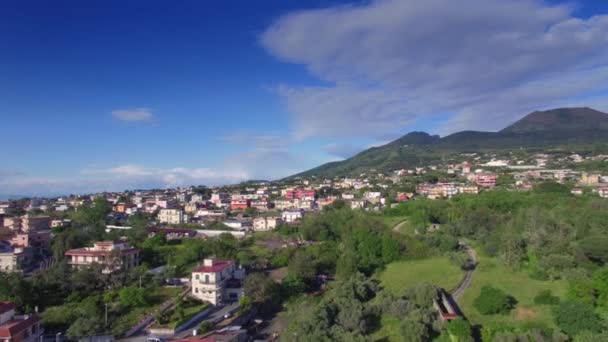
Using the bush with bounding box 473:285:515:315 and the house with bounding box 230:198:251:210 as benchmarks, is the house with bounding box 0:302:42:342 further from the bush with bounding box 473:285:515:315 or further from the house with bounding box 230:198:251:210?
the house with bounding box 230:198:251:210

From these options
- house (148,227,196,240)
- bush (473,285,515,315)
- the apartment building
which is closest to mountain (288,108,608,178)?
house (148,227,196,240)

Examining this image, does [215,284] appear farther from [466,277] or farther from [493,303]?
[466,277]

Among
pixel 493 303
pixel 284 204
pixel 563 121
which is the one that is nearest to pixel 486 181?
pixel 284 204

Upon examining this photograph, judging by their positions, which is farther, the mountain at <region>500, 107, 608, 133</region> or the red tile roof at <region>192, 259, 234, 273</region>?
the mountain at <region>500, 107, 608, 133</region>

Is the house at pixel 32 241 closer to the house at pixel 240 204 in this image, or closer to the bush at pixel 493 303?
the house at pixel 240 204

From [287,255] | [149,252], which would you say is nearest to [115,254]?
[149,252]

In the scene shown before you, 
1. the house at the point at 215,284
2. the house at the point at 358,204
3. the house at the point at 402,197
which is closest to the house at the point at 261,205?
the house at the point at 358,204

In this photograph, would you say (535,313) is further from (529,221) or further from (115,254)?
(115,254)
